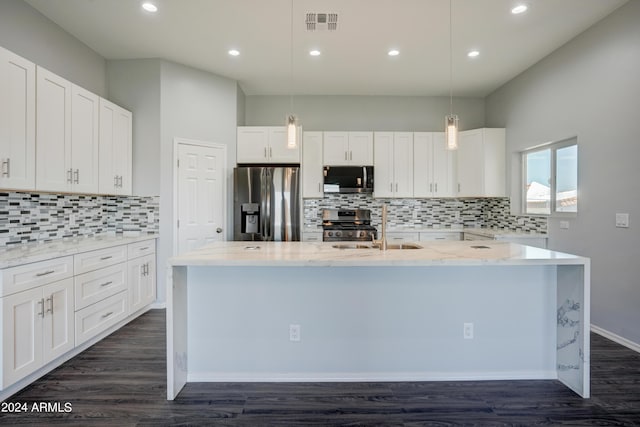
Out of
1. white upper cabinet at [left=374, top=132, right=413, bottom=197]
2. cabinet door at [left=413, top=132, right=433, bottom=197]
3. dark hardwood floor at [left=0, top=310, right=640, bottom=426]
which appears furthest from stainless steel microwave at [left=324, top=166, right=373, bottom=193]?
dark hardwood floor at [left=0, top=310, right=640, bottom=426]

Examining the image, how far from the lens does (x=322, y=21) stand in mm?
2910

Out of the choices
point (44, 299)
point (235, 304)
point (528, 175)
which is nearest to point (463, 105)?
point (528, 175)

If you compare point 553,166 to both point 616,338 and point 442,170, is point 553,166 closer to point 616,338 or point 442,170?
point 442,170

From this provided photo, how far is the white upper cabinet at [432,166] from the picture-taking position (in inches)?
184

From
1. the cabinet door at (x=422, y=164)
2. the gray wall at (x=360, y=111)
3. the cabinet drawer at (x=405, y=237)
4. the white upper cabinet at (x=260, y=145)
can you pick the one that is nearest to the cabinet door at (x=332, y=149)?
the gray wall at (x=360, y=111)

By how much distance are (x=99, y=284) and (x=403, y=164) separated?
3.97 m

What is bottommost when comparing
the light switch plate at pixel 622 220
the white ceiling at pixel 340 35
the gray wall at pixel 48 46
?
the light switch plate at pixel 622 220

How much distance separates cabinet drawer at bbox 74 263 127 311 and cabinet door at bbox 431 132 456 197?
4.13m

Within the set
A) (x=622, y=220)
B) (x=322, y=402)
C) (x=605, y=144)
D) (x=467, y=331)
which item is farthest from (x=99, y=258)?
(x=605, y=144)

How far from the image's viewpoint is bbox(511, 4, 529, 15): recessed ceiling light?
2.71 metres

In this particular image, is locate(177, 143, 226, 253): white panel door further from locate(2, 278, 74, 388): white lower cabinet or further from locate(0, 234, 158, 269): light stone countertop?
locate(2, 278, 74, 388): white lower cabinet

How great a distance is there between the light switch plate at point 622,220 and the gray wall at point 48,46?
213 inches

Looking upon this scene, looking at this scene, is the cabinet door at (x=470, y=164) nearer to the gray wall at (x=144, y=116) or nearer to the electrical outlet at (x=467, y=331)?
the electrical outlet at (x=467, y=331)

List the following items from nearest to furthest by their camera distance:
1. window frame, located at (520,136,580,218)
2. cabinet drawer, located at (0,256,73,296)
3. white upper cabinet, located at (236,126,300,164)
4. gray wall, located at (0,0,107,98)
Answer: cabinet drawer, located at (0,256,73,296)
gray wall, located at (0,0,107,98)
window frame, located at (520,136,580,218)
white upper cabinet, located at (236,126,300,164)
